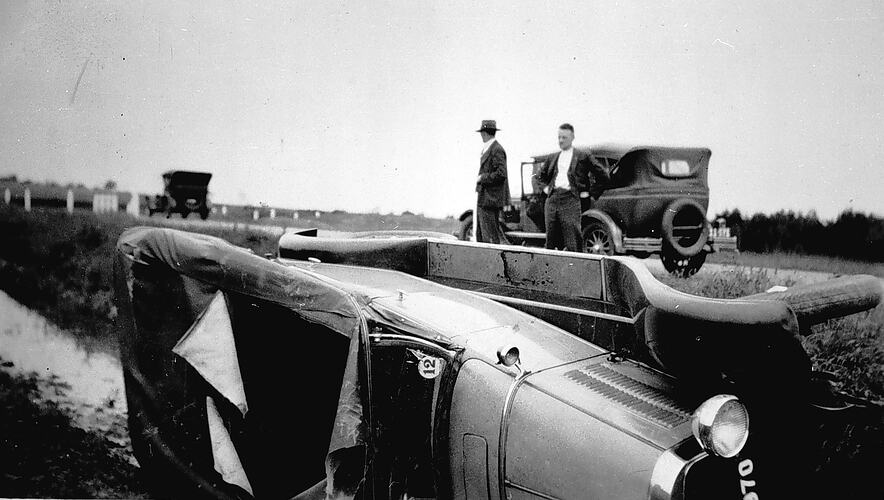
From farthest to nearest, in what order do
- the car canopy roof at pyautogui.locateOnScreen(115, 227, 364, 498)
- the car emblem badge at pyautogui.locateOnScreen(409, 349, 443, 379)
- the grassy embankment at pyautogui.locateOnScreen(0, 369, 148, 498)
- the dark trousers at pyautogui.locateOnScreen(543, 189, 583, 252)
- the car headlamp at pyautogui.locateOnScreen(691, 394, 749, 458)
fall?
the dark trousers at pyautogui.locateOnScreen(543, 189, 583, 252) → the grassy embankment at pyautogui.locateOnScreen(0, 369, 148, 498) → the car canopy roof at pyautogui.locateOnScreen(115, 227, 364, 498) → the car emblem badge at pyautogui.locateOnScreen(409, 349, 443, 379) → the car headlamp at pyautogui.locateOnScreen(691, 394, 749, 458)

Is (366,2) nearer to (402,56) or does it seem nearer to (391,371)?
(402,56)

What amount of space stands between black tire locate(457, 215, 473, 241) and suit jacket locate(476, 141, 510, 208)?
0.16 m

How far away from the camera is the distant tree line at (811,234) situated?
3219mm

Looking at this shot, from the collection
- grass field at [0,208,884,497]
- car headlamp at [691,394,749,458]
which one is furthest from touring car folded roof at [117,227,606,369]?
grass field at [0,208,884,497]

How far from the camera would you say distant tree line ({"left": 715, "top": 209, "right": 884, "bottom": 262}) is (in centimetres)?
322

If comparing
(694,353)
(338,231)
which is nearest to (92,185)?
(338,231)

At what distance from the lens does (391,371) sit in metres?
2.26

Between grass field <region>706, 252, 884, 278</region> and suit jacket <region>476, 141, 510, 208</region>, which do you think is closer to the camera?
grass field <region>706, 252, 884, 278</region>

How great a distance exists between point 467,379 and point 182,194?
2.64 m

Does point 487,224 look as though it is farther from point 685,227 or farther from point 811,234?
point 811,234

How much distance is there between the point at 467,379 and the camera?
215cm

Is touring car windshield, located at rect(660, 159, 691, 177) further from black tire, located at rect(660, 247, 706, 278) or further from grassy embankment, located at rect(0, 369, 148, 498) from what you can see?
grassy embankment, located at rect(0, 369, 148, 498)

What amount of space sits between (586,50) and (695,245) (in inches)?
59.6

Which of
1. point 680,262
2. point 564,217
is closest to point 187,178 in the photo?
point 564,217
